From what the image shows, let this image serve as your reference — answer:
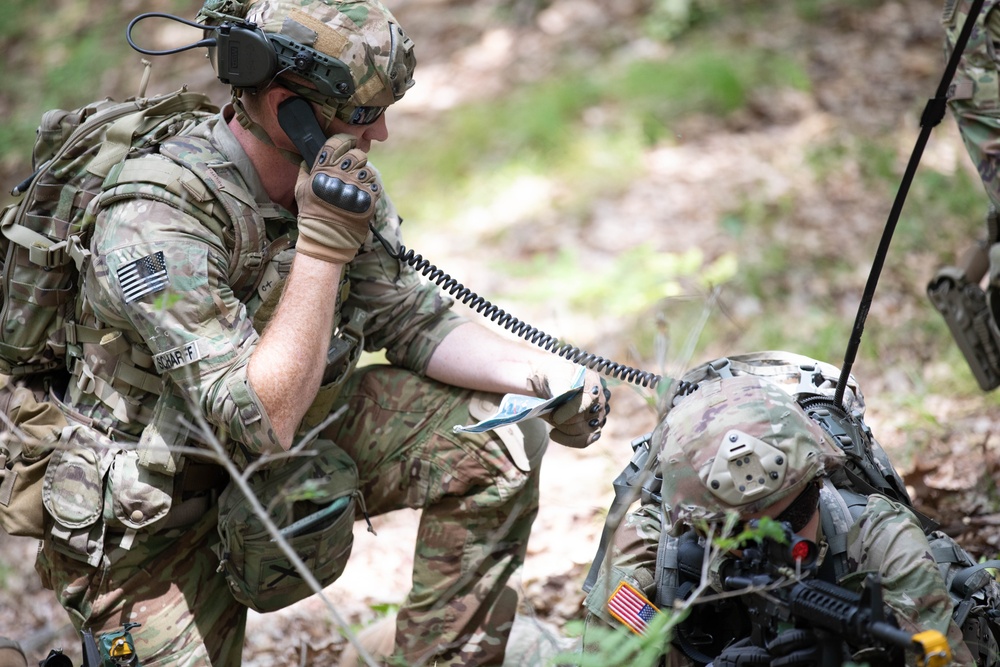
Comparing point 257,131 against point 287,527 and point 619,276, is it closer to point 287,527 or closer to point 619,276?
point 287,527

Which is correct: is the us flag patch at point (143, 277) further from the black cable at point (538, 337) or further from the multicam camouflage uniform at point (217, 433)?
the black cable at point (538, 337)

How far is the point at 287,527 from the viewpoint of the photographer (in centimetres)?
342

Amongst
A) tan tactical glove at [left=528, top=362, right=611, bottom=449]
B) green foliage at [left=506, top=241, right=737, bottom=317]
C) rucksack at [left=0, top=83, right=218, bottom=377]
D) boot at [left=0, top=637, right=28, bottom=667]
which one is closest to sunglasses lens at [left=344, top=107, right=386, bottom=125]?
rucksack at [left=0, top=83, right=218, bottom=377]

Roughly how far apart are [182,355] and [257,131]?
2.78ft

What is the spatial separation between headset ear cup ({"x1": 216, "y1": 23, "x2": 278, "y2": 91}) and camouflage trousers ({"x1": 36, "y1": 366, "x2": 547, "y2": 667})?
47.4 inches

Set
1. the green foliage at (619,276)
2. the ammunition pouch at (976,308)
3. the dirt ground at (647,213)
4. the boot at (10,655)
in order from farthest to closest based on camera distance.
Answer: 1. the green foliage at (619,276)
2. the ammunition pouch at (976,308)
3. the dirt ground at (647,213)
4. the boot at (10,655)

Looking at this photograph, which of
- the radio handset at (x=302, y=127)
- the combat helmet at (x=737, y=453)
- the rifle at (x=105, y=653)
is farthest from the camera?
the radio handset at (x=302, y=127)

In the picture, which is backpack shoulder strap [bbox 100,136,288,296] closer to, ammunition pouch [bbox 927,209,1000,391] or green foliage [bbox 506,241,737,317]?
ammunition pouch [bbox 927,209,1000,391]

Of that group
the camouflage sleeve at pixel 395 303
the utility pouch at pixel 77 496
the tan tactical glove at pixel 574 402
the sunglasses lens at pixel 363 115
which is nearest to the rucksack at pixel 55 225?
Answer: the utility pouch at pixel 77 496

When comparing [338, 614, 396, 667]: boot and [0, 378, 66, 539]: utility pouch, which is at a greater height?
[0, 378, 66, 539]: utility pouch

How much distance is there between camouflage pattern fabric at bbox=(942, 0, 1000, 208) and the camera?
4.41 m

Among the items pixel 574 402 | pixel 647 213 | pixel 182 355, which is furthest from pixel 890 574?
pixel 647 213

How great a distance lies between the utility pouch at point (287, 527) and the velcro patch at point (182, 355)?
54 centimetres

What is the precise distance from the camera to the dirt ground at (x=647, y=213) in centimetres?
→ 452
